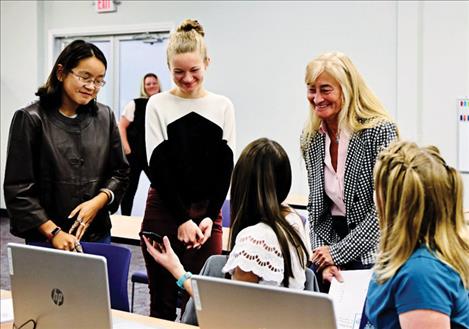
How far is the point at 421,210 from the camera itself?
1363 millimetres

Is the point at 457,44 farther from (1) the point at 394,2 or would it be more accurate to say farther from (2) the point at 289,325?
(2) the point at 289,325

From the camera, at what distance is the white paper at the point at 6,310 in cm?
189

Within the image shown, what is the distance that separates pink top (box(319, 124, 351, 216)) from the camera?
216cm

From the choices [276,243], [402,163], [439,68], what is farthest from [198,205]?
[439,68]

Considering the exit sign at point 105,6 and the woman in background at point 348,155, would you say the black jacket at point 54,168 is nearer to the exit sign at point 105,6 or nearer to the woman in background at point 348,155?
the woman in background at point 348,155

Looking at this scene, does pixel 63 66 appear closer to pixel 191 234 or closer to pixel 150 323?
pixel 191 234

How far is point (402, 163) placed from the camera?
4.56 feet

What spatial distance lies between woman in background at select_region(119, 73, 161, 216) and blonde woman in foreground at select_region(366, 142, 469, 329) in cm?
497

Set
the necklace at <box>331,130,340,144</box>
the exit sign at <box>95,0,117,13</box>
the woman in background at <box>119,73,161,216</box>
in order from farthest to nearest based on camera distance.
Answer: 1. the exit sign at <box>95,0,117,13</box>
2. the woman in background at <box>119,73,161,216</box>
3. the necklace at <box>331,130,340,144</box>

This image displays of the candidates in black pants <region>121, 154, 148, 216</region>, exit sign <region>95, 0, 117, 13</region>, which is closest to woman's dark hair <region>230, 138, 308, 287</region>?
black pants <region>121, 154, 148, 216</region>

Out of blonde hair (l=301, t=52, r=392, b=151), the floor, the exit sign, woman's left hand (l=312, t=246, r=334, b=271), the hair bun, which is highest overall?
the exit sign

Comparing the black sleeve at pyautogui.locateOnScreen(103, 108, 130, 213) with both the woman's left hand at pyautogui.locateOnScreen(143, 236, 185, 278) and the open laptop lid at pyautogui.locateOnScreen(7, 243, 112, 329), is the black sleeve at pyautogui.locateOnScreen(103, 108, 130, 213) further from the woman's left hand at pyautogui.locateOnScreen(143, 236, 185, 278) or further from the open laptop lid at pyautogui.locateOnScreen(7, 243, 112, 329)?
the open laptop lid at pyautogui.locateOnScreen(7, 243, 112, 329)

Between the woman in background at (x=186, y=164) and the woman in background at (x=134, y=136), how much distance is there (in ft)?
12.4

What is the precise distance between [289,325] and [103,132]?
1396 mm
